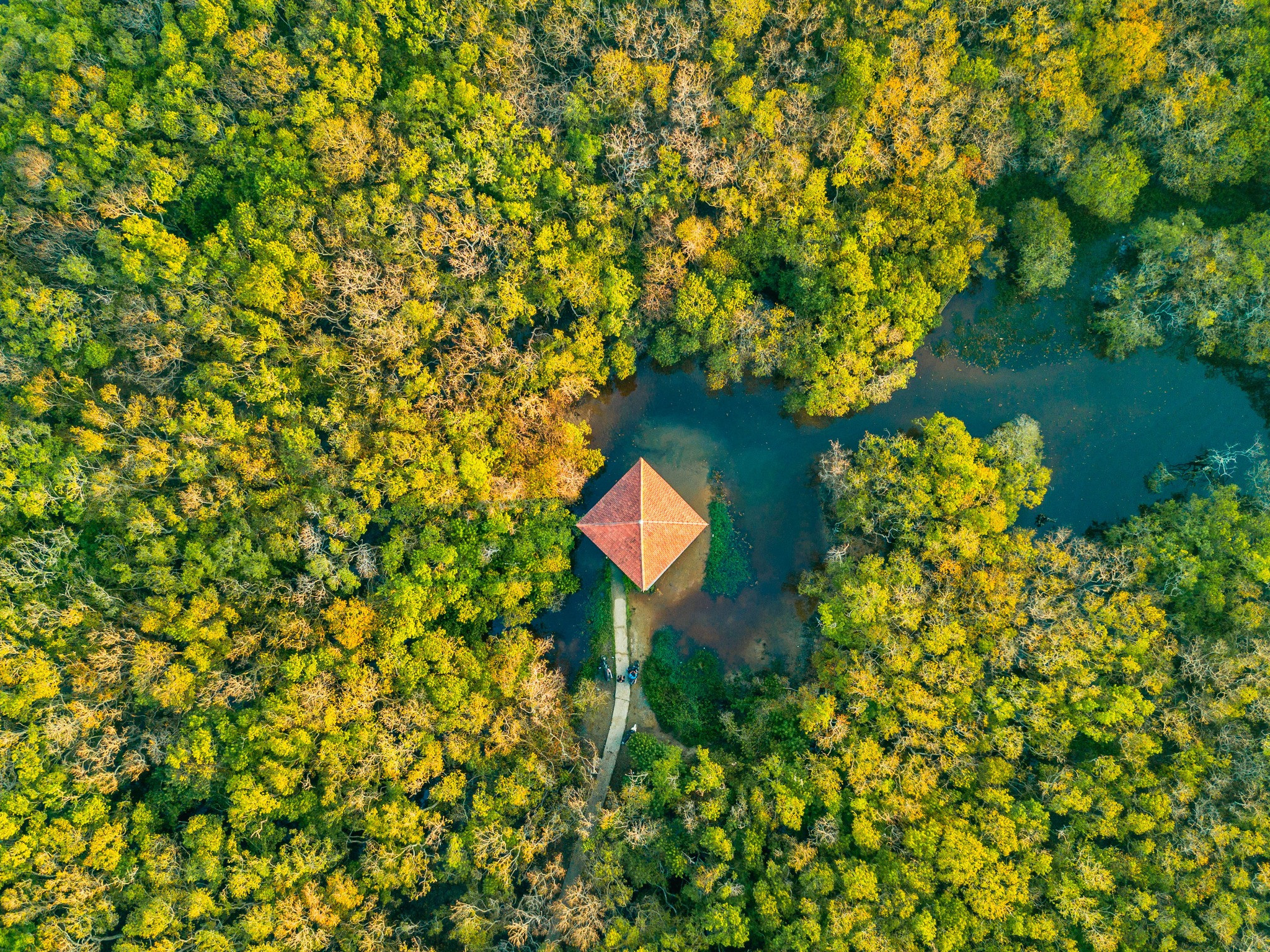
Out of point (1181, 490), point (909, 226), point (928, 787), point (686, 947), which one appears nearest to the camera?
point (686, 947)

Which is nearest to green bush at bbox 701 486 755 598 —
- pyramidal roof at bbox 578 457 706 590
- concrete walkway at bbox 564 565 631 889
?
pyramidal roof at bbox 578 457 706 590

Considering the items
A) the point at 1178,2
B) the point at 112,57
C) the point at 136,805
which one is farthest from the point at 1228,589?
the point at 112,57

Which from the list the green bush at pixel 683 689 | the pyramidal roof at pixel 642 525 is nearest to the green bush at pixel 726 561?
the pyramidal roof at pixel 642 525

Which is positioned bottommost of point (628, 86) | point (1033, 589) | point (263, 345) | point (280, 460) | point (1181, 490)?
point (280, 460)

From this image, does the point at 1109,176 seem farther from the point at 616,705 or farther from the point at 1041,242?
the point at 616,705

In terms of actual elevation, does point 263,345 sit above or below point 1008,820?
above

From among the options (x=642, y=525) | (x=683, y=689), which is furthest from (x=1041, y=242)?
(x=683, y=689)

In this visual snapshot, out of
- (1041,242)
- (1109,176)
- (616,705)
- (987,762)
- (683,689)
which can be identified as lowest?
(616,705)

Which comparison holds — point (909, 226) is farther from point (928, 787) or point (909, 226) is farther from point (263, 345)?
point (263, 345)
